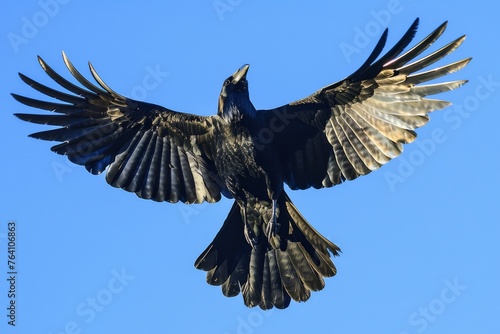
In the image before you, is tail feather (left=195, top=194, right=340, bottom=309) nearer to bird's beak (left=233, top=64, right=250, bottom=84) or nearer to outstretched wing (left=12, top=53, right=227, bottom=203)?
outstretched wing (left=12, top=53, right=227, bottom=203)

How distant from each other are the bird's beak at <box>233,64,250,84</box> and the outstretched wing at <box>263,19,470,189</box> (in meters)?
0.53

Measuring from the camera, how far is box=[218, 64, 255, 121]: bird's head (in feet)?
53.8

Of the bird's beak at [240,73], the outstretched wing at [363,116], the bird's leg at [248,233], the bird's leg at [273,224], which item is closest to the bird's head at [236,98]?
the bird's beak at [240,73]

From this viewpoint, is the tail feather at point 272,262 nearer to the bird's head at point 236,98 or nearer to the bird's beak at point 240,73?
the bird's head at point 236,98

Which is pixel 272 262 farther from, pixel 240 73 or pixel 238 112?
pixel 240 73

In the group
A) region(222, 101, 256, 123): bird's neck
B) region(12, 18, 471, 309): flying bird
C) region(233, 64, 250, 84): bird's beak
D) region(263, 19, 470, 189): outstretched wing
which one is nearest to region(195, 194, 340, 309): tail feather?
region(12, 18, 471, 309): flying bird

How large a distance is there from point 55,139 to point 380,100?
13.1 ft

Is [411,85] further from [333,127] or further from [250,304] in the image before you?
[250,304]

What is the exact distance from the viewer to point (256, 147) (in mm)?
16391

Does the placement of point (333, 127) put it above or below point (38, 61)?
below

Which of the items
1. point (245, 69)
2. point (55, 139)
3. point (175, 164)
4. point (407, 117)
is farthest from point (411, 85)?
point (55, 139)

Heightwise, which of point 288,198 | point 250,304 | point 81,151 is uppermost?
point 81,151

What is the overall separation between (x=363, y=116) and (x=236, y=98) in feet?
5.01

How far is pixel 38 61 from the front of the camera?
16859 mm
